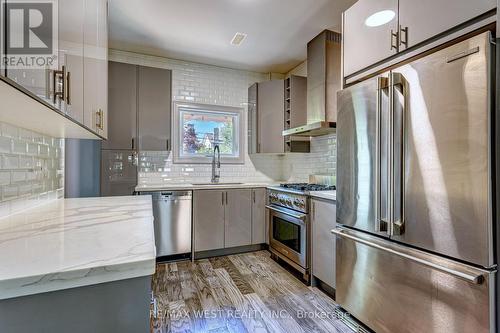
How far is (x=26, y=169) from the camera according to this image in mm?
1466

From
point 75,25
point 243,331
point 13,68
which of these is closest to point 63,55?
point 75,25

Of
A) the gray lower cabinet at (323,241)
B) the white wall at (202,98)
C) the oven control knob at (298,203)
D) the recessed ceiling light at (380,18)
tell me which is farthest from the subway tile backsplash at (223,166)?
the recessed ceiling light at (380,18)

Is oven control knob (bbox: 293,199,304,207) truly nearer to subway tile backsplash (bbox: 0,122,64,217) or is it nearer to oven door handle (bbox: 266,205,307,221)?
oven door handle (bbox: 266,205,307,221)

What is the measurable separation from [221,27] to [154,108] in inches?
48.2

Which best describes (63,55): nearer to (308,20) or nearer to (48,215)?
(48,215)

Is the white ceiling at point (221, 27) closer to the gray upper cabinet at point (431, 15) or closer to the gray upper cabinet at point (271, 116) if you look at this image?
the gray upper cabinet at point (271, 116)

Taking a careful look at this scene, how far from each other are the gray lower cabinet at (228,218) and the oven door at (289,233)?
0.22 meters

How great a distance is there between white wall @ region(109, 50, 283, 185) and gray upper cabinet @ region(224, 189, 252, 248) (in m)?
0.64

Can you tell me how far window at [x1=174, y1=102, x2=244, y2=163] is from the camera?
3652 millimetres

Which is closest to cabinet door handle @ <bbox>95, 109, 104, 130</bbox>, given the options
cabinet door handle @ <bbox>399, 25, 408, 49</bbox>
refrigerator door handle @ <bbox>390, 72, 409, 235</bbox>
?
refrigerator door handle @ <bbox>390, 72, 409, 235</bbox>

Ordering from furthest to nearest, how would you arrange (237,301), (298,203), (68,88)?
(298,203) → (237,301) → (68,88)

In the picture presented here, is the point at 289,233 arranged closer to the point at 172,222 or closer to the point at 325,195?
the point at 325,195

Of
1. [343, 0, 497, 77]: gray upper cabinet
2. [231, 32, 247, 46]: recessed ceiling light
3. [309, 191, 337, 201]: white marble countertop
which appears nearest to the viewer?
[343, 0, 497, 77]: gray upper cabinet

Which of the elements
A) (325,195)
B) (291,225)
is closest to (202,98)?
(291,225)
